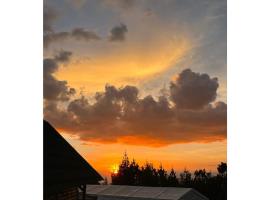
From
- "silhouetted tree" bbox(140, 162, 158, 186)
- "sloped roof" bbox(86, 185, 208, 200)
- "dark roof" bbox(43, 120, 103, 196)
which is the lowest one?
"sloped roof" bbox(86, 185, 208, 200)

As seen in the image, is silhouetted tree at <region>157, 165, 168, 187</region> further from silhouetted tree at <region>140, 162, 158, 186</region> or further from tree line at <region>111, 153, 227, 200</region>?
silhouetted tree at <region>140, 162, 158, 186</region>

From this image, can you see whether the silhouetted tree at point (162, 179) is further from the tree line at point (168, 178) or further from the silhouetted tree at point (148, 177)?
the silhouetted tree at point (148, 177)

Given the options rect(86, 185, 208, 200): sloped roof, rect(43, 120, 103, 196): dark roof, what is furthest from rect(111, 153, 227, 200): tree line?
rect(43, 120, 103, 196): dark roof

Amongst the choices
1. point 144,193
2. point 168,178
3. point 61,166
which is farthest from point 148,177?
point 61,166

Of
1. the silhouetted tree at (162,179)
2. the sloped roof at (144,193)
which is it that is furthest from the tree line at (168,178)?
the sloped roof at (144,193)
